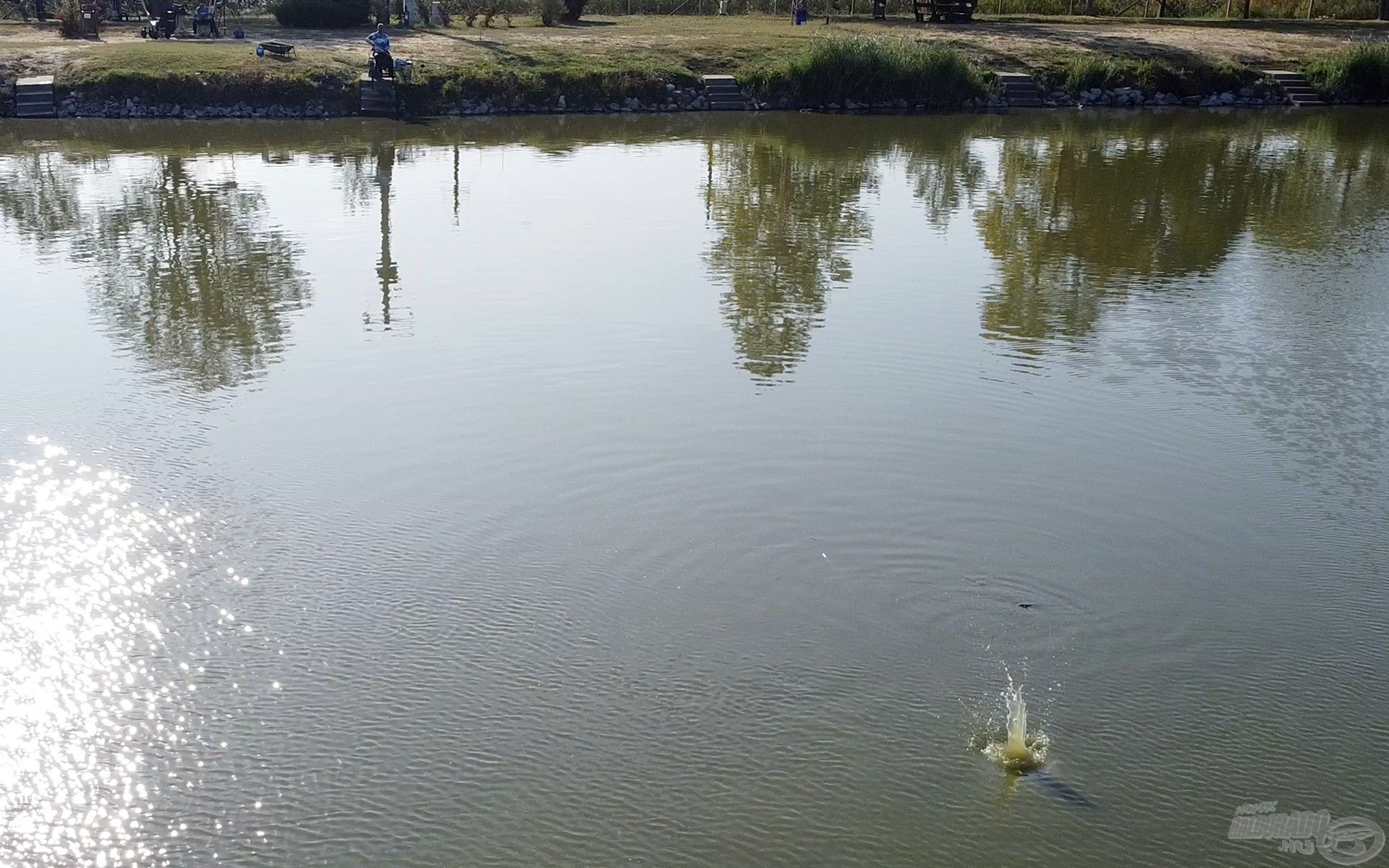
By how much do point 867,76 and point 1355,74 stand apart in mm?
12444

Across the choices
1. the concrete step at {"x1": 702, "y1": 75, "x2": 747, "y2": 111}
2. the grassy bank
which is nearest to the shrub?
the grassy bank

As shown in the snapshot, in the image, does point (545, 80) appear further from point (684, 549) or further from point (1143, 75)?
point (684, 549)

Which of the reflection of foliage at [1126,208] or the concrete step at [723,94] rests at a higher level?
the concrete step at [723,94]

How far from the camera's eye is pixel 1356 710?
5.71 m

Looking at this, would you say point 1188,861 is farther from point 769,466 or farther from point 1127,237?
point 1127,237

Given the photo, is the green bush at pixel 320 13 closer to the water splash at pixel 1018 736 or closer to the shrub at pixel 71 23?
the shrub at pixel 71 23

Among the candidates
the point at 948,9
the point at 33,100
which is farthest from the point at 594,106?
the point at 948,9

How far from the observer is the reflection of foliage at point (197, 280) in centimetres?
1084

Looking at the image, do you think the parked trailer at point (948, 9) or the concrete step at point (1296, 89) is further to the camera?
the parked trailer at point (948, 9)

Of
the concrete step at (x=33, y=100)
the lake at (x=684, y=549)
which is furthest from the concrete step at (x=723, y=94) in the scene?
the lake at (x=684, y=549)

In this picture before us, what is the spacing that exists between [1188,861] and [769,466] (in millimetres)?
3974

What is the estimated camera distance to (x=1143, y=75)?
32500 mm

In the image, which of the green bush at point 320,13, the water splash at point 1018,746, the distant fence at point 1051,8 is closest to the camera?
the water splash at point 1018,746

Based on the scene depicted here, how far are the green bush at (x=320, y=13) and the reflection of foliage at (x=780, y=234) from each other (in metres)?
14.7
